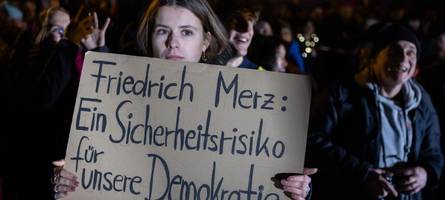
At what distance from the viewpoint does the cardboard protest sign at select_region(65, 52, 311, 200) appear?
212cm

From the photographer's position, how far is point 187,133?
215cm

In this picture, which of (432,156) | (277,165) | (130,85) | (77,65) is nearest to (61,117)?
(77,65)

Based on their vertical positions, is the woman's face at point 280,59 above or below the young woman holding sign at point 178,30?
above

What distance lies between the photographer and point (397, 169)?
131 inches

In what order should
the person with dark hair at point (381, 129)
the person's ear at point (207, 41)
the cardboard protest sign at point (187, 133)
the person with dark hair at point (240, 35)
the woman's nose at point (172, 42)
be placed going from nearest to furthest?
the cardboard protest sign at point (187, 133) → the woman's nose at point (172, 42) → the person's ear at point (207, 41) → the person with dark hair at point (381, 129) → the person with dark hair at point (240, 35)

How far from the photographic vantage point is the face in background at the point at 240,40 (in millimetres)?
3463

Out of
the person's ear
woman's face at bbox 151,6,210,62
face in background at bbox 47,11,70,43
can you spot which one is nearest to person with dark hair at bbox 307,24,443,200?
the person's ear

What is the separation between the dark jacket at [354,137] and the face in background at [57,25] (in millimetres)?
1438

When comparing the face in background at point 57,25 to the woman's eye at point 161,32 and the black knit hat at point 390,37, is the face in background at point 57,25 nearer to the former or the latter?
the woman's eye at point 161,32

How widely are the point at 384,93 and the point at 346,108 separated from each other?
0.21 m

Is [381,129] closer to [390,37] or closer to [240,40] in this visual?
[390,37]

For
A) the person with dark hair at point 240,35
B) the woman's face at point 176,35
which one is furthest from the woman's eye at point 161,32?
the person with dark hair at point 240,35

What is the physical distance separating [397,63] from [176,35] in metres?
1.37

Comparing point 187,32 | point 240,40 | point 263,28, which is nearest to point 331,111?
point 240,40
